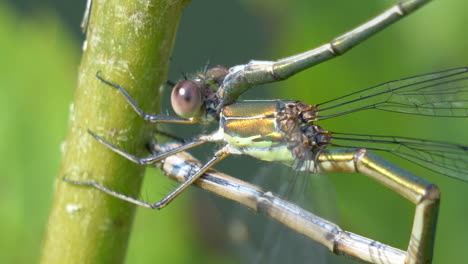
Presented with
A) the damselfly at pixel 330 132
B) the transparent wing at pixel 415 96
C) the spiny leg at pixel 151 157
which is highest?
the transparent wing at pixel 415 96

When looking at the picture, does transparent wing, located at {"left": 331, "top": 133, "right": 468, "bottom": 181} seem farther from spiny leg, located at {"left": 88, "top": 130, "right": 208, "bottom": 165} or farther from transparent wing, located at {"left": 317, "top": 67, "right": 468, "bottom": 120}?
spiny leg, located at {"left": 88, "top": 130, "right": 208, "bottom": 165}

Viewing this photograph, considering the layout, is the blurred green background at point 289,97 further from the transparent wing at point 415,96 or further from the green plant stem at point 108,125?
the green plant stem at point 108,125

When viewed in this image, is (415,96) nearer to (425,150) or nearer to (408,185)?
(425,150)

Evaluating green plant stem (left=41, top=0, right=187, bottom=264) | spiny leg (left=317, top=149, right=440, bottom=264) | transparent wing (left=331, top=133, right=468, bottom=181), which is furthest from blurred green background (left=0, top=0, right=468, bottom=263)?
green plant stem (left=41, top=0, right=187, bottom=264)

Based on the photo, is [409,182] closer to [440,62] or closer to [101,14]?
[440,62]

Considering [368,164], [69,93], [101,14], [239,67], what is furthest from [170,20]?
[69,93]

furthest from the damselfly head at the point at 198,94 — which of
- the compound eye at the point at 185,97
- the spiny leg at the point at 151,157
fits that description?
the spiny leg at the point at 151,157

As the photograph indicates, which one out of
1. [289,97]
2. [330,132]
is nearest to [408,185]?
[330,132]
